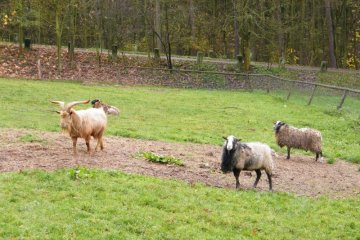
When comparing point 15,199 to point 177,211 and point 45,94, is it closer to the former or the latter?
point 177,211

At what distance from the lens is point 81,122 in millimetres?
12266

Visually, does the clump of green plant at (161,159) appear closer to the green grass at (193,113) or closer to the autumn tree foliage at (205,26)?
the green grass at (193,113)

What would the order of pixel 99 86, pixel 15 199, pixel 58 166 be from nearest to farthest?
pixel 15 199 → pixel 58 166 → pixel 99 86

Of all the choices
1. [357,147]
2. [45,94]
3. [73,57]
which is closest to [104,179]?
[357,147]

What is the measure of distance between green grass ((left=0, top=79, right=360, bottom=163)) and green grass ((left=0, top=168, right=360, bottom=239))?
6.37 metres

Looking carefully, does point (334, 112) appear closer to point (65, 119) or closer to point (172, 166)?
point (172, 166)

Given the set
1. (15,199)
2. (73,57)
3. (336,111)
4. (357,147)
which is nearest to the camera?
(15,199)

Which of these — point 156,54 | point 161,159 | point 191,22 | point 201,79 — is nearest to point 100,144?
point 161,159

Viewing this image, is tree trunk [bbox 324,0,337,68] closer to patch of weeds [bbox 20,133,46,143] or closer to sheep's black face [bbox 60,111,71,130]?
patch of weeds [bbox 20,133,46,143]

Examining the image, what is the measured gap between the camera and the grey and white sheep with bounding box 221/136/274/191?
11.0 meters

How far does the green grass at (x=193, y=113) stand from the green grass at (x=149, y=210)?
6.37m

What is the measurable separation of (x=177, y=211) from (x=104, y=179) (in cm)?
193

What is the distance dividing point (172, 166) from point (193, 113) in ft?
38.8

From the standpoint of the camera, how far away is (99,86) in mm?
32094
